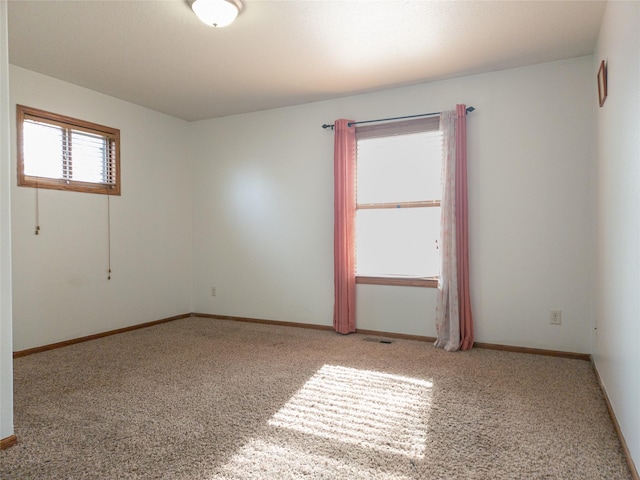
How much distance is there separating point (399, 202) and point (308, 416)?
2.38 metres

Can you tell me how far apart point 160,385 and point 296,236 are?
2.23 meters

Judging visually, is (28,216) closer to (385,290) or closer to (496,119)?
(385,290)

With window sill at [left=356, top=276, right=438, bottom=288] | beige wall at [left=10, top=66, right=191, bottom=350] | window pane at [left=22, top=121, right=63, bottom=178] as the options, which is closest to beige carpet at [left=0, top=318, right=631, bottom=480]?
beige wall at [left=10, top=66, right=191, bottom=350]

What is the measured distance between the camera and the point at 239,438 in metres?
1.97

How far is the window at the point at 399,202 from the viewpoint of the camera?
3.83m

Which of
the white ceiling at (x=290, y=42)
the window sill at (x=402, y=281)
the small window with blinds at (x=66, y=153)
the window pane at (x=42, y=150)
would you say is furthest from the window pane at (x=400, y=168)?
the window pane at (x=42, y=150)

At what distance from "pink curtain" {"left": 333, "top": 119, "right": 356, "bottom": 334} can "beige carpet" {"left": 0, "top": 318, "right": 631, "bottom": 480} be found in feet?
2.08

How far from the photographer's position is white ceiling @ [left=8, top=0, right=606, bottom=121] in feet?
8.38

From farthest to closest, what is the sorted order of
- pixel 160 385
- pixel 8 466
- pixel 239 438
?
pixel 160 385 < pixel 239 438 < pixel 8 466

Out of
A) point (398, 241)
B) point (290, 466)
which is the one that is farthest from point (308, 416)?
point (398, 241)

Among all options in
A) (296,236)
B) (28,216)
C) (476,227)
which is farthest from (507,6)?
(28,216)

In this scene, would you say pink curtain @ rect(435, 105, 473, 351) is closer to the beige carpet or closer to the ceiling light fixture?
the beige carpet

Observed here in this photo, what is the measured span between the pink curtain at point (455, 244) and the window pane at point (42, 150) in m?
3.59

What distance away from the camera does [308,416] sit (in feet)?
7.26
